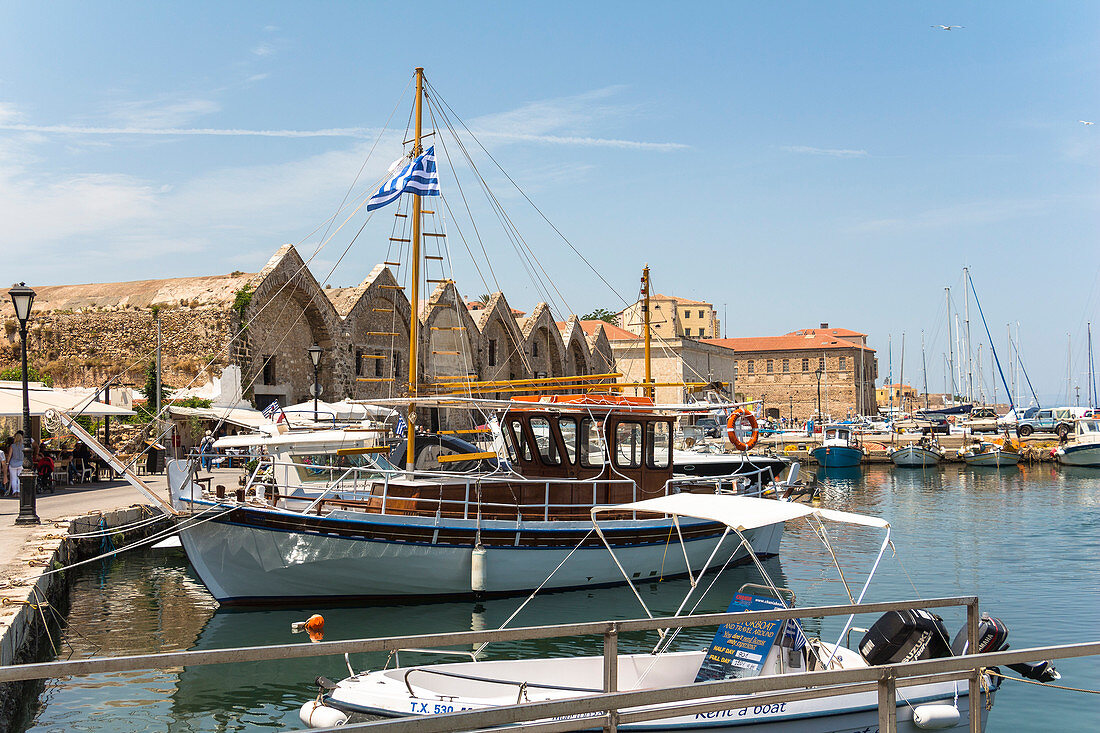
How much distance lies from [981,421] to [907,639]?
6539 cm

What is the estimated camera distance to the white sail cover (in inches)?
343

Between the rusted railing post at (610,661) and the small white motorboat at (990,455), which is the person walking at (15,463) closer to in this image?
the rusted railing post at (610,661)

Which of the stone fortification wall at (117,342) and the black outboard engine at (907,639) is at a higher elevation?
the stone fortification wall at (117,342)

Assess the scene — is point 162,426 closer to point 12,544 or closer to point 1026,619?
point 12,544

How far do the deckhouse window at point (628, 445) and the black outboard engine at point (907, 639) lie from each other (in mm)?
7555

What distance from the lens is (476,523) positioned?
1376 cm

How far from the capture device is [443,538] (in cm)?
1366

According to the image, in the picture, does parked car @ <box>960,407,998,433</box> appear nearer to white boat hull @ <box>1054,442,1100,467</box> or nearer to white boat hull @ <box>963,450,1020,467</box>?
white boat hull @ <box>963,450,1020,467</box>

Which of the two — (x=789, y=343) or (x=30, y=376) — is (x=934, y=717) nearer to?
(x=30, y=376)

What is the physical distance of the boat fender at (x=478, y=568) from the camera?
1369 cm

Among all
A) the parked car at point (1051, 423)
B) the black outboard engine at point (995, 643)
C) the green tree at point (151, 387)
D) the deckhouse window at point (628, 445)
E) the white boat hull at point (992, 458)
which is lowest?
the white boat hull at point (992, 458)

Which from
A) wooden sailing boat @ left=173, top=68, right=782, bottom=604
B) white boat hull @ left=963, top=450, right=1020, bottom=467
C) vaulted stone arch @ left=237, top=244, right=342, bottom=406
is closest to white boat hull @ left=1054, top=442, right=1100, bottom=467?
white boat hull @ left=963, top=450, right=1020, bottom=467

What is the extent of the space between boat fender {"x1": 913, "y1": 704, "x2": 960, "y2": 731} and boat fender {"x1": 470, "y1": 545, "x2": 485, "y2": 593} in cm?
766

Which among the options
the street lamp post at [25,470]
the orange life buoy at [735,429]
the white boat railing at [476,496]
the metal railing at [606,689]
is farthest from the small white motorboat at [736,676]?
the street lamp post at [25,470]
